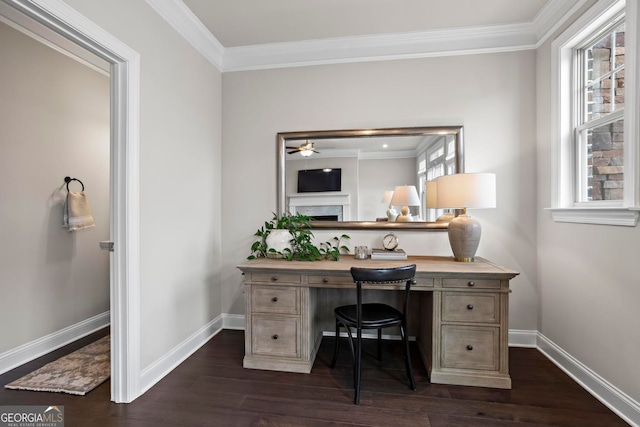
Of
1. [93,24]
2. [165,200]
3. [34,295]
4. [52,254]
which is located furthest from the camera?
[52,254]

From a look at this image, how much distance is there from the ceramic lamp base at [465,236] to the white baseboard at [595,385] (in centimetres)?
96

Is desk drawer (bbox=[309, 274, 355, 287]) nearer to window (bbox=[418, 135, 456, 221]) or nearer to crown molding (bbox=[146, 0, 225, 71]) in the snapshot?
window (bbox=[418, 135, 456, 221])

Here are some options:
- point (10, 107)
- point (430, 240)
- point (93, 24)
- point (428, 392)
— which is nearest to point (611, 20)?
point (430, 240)

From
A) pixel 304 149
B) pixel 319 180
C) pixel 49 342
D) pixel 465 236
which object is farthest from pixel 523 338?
pixel 49 342

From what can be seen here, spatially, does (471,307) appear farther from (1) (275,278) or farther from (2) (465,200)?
(1) (275,278)

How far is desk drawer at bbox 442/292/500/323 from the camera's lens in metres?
2.02

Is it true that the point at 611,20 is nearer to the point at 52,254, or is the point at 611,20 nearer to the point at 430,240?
the point at 430,240

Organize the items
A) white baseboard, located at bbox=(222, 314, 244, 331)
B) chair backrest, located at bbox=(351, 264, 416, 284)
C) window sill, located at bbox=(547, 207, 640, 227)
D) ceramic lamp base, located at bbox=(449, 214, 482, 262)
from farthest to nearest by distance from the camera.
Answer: white baseboard, located at bbox=(222, 314, 244, 331)
ceramic lamp base, located at bbox=(449, 214, 482, 262)
chair backrest, located at bbox=(351, 264, 416, 284)
window sill, located at bbox=(547, 207, 640, 227)

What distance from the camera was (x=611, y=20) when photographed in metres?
1.93

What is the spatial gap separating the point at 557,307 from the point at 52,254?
13.9 ft

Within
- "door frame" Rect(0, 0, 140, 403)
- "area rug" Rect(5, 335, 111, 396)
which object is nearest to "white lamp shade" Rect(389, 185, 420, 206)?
"door frame" Rect(0, 0, 140, 403)

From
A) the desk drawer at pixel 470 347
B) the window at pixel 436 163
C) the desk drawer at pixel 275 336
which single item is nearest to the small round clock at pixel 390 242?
the window at pixel 436 163

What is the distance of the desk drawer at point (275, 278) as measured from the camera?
7.30ft

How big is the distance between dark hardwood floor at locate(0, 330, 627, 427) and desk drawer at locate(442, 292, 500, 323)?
47 centimetres
